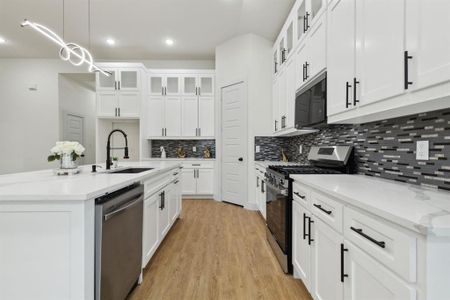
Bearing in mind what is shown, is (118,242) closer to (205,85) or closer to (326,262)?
(326,262)

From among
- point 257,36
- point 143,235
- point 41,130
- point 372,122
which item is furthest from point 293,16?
point 41,130

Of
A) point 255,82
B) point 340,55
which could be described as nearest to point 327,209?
point 340,55

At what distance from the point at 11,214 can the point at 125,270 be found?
31.5 inches

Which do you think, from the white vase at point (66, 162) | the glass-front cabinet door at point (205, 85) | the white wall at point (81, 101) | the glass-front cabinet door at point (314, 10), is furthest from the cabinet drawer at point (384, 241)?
the white wall at point (81, 101)

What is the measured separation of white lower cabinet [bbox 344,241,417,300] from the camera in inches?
34.1

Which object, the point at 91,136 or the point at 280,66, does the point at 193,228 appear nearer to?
the point at 280,66

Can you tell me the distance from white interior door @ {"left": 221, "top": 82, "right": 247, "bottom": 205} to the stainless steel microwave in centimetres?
188

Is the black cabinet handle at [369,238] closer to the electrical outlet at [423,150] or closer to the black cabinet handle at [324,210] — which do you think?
the black cabinet handle at [324,210]

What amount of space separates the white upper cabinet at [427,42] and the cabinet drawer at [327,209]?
2.33 ft

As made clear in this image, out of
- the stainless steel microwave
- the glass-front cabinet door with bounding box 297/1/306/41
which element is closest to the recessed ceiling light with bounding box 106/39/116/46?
the glass-front cabinet door with bounding box 297/1/306/41

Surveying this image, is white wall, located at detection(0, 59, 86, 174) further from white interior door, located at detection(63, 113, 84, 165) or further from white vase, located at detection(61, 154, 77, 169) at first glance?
white vase, located at detection(61, 154, 77, 169)

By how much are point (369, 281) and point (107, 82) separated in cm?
578

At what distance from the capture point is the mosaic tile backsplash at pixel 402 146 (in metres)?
1.38

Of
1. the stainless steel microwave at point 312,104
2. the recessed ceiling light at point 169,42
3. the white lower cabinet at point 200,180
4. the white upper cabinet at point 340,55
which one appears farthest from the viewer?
the white lower cabinet at point 200,180
